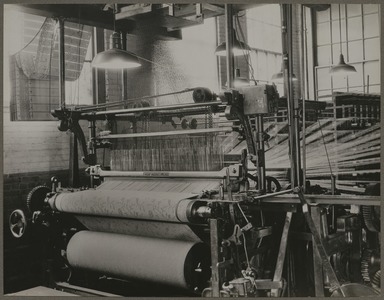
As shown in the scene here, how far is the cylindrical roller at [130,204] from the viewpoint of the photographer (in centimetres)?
338

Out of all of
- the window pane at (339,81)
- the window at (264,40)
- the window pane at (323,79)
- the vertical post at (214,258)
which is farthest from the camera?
the window pane at (323,79)

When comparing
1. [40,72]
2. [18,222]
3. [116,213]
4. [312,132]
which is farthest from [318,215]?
[40,72]

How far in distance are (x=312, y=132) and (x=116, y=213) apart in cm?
245

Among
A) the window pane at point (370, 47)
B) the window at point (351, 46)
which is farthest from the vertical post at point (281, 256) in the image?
the window pane at point (370, 47)

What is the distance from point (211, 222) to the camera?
3252 millimetres

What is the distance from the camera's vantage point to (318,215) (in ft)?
10.6

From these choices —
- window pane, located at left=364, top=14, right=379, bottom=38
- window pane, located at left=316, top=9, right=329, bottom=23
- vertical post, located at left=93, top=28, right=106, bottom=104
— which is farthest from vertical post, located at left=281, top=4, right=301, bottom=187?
window pane, located at left=316, top=9, right=329, bottom=23

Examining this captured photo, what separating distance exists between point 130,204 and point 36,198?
49.3 inches

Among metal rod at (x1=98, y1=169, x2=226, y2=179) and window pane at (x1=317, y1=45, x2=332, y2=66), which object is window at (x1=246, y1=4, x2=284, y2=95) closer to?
window pane at (x1=317, y1=45, x2=332, y2=66)

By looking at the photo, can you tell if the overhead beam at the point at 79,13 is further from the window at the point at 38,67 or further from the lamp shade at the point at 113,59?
the lamp shade at the point at 113,59

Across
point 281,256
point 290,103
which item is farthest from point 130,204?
point 290,103

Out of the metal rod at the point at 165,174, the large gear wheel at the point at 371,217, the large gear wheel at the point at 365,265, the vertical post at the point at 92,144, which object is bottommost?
the large gear wheel at the point at 365,265

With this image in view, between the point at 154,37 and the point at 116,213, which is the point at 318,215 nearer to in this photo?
the point at 116,213

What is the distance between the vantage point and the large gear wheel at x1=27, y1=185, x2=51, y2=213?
4441 mm
